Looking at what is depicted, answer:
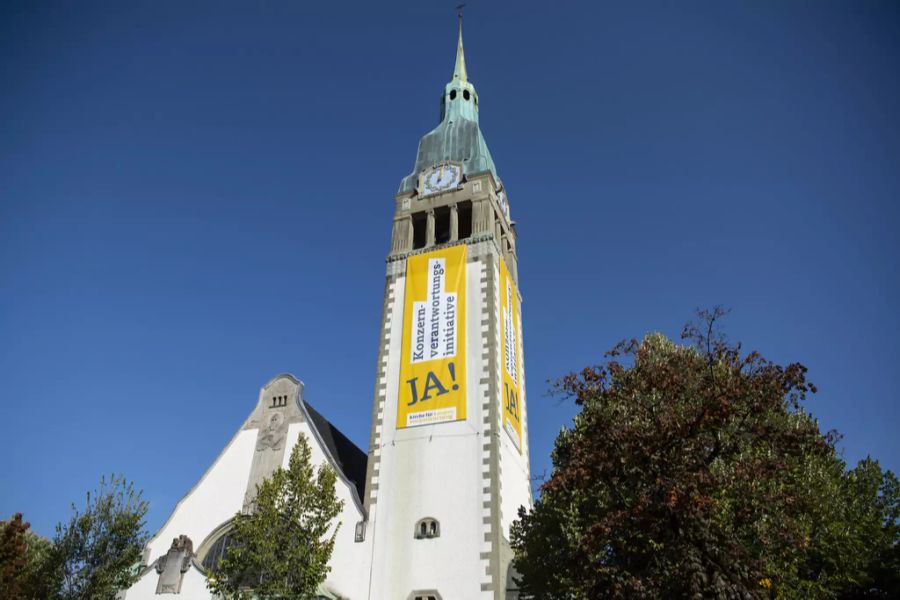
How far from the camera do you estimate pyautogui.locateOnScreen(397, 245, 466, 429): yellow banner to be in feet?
92.6

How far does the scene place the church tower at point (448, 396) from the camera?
971 inches

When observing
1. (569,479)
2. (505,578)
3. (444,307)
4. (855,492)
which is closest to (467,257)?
(444,307)

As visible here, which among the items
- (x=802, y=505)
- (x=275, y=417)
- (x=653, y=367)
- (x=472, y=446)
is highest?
(x=275, y=417)

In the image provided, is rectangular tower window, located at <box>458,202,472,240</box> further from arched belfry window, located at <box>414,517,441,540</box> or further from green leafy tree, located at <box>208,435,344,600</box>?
green leafy tree, located at <box>208,435,344,600</box>

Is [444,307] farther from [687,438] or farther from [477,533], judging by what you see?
[687,438]

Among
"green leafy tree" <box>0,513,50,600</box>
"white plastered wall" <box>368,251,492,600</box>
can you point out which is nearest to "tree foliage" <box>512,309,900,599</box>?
"white plastered wall" <box>368,251,492,600</box>

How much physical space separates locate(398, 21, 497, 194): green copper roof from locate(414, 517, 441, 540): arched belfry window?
1865cm

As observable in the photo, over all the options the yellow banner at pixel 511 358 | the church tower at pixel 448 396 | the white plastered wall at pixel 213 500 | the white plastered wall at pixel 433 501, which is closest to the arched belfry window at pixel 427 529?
the church tower at pixel 448 396

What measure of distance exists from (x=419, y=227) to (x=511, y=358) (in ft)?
29.8

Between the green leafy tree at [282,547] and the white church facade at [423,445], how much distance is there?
2.19 m

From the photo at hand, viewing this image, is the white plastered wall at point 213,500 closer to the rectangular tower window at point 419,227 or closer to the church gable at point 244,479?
the church gable at point 244,479

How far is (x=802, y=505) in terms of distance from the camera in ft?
67.3

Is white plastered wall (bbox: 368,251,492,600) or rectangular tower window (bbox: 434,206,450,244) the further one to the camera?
rectangular tower window (bbox: 434,206,450,244)

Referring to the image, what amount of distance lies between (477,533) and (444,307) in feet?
34.6
